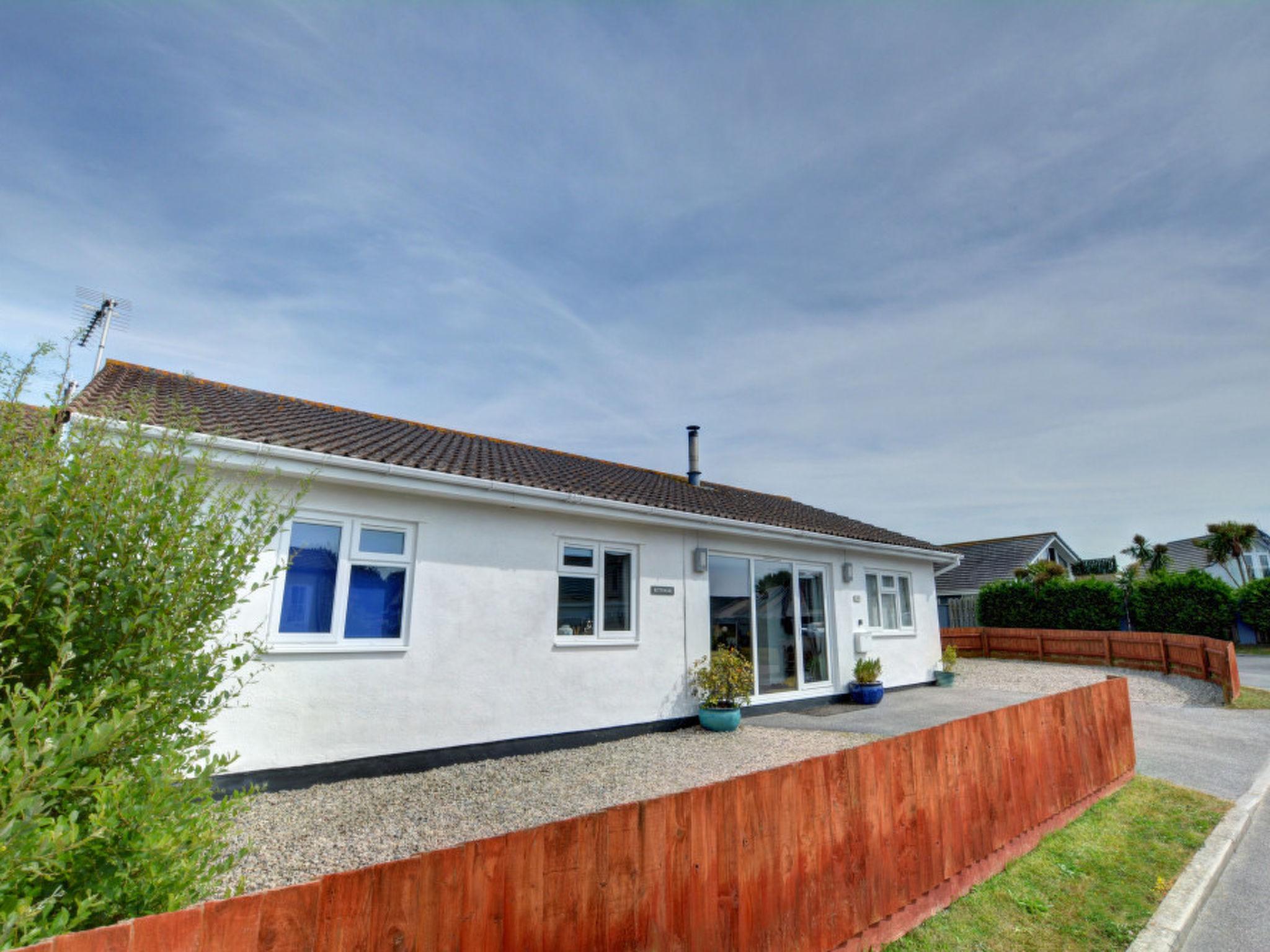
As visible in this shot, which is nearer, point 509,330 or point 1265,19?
point 1265,19

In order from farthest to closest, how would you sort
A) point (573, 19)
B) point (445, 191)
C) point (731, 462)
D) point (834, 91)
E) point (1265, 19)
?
point (731, 462), point (445, 191), point (834, 91), point (573, 19), point (1265, 19)

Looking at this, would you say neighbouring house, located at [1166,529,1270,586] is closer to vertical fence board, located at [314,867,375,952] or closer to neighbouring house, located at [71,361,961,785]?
neighbouring house, located at [71,361,961,785]

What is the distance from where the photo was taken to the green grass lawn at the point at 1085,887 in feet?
12.5

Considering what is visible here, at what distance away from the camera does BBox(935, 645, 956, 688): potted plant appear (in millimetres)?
14531

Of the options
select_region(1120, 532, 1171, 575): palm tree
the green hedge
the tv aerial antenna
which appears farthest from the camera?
select_region(1120, 532, 1171, 575): palm tree

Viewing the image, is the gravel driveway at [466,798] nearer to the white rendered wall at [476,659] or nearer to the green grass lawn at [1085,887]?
the white rendered wall at [476,659]

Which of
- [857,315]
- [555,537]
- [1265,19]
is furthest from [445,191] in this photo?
[1265,19]

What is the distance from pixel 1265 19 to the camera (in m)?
7.11

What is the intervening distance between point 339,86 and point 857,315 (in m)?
9.87

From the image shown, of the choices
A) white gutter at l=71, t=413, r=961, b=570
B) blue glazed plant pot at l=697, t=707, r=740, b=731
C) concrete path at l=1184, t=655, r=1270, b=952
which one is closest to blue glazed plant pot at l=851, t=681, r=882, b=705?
white gutter at l=71, t=413, r=961, b=570

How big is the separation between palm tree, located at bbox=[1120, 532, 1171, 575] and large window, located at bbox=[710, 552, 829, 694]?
33644 mm

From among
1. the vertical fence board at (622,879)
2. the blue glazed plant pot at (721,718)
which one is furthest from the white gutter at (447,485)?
the vertical fence board at (622,879)

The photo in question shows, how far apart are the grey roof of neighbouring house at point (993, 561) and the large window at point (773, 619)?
24844 mm

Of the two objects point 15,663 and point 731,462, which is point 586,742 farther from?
point 731,462
